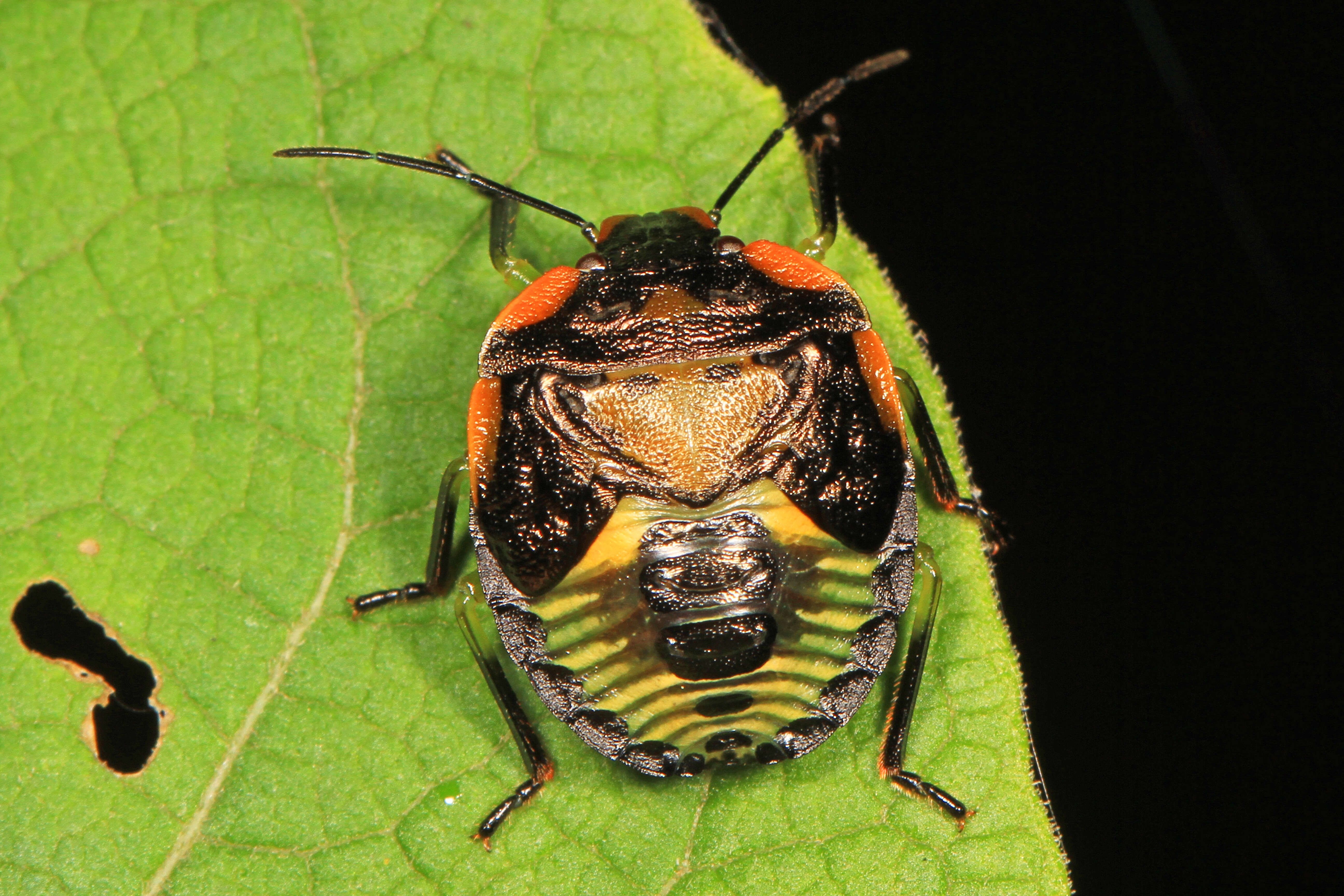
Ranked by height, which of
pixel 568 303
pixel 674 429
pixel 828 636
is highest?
pixel 568 303

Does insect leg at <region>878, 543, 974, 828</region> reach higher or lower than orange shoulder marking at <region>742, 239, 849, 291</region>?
lower

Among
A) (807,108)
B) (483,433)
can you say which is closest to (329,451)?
(483,433)

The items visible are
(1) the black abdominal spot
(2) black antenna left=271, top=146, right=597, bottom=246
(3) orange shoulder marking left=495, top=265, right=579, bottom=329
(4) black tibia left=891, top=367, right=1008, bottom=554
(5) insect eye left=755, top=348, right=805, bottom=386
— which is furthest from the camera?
(2) black antenna left=271, top=146, right=597, bottom=246

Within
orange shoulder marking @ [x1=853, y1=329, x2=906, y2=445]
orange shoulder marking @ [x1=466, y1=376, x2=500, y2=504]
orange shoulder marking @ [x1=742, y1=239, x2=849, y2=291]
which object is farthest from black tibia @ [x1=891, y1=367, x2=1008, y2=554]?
orange shoulder marking @ [x1=466, y1=376, x2=500, y2=504]

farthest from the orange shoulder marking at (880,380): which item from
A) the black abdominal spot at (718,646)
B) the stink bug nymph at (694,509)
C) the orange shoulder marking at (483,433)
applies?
the orange shoulder marking at (483,433)

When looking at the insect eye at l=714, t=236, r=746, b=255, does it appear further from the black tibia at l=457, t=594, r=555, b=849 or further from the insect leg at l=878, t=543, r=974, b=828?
the black tibia at l=457, t=594, r=555, b=849

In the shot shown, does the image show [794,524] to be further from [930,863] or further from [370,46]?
[370,46]

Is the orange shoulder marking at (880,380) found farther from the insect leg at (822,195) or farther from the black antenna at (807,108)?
the black antenna at (807,108)

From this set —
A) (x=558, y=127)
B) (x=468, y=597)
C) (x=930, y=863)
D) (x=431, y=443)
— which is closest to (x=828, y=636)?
(x=930, y=863)
